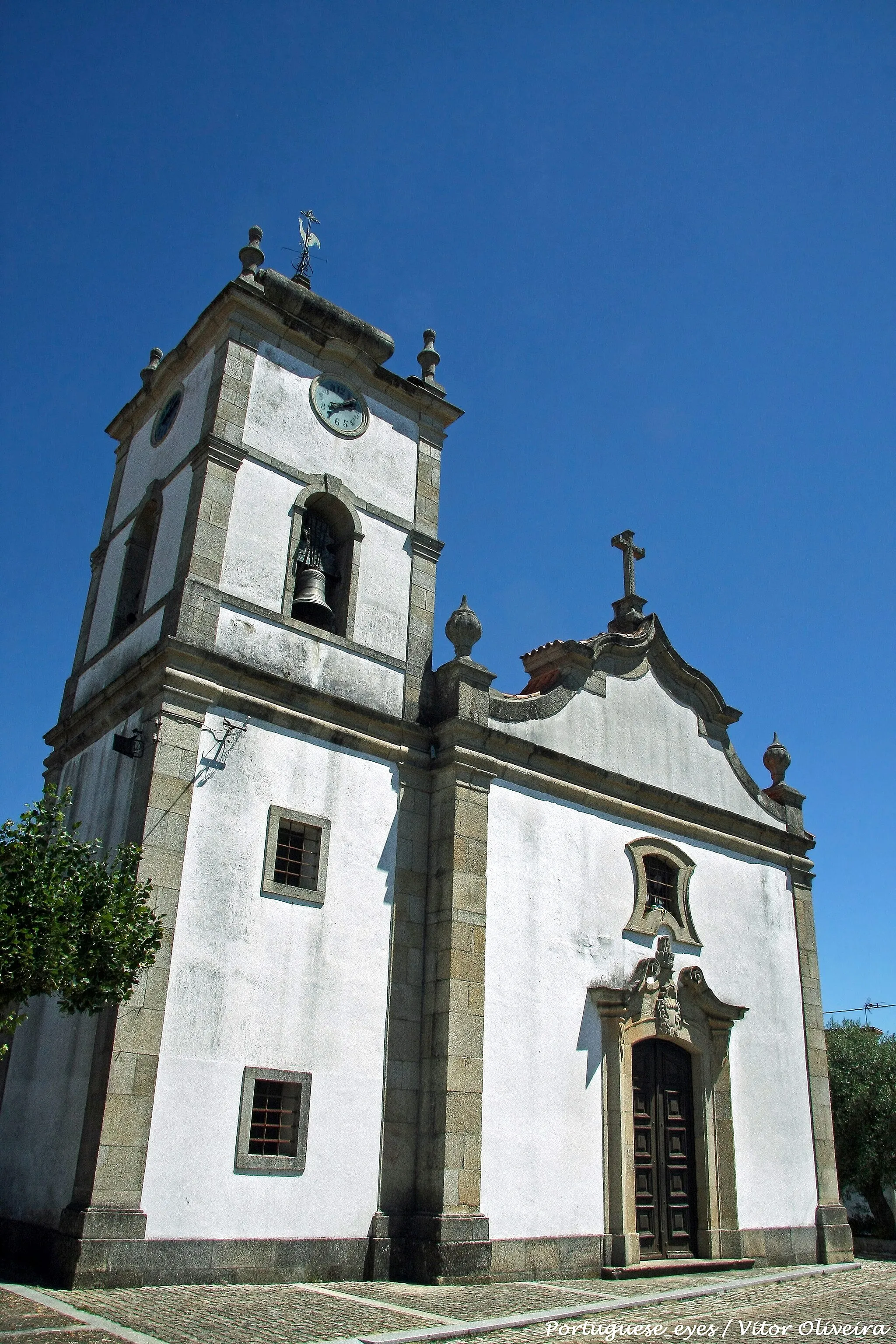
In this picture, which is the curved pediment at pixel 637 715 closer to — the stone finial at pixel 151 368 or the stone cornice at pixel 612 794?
the stone cornice at pixel 612 794

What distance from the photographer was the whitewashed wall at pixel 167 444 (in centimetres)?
1477

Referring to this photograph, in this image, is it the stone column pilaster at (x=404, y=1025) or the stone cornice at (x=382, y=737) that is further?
the stone cornice at (x=382, y=737)

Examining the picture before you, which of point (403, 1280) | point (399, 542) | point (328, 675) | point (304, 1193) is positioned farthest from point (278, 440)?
point (403, 1280)

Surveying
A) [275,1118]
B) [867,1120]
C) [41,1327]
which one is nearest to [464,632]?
[275,1118]

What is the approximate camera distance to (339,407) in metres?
15.5

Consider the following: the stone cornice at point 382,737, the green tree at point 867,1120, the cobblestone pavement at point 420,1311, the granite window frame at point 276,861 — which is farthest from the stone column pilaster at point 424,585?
the green tree at point 867,1120

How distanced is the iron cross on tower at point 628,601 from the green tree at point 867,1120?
946 centimetres

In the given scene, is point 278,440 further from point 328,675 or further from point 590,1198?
point 590,1198

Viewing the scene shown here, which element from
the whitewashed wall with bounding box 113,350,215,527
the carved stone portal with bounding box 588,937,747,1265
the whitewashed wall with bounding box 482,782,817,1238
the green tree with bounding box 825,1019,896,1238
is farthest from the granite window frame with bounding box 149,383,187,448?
the green tree with bounding box 825,1019,896,1238

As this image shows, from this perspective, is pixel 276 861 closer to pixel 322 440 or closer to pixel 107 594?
pixel 107 594

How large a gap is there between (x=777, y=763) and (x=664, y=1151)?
745 cm

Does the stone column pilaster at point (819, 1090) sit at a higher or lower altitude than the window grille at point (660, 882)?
lower

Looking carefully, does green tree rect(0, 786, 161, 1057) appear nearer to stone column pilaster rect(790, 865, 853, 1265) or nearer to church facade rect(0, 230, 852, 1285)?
church facade rect(0, 230, 852, 1285)

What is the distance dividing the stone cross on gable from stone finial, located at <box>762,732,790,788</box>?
4.22 m
